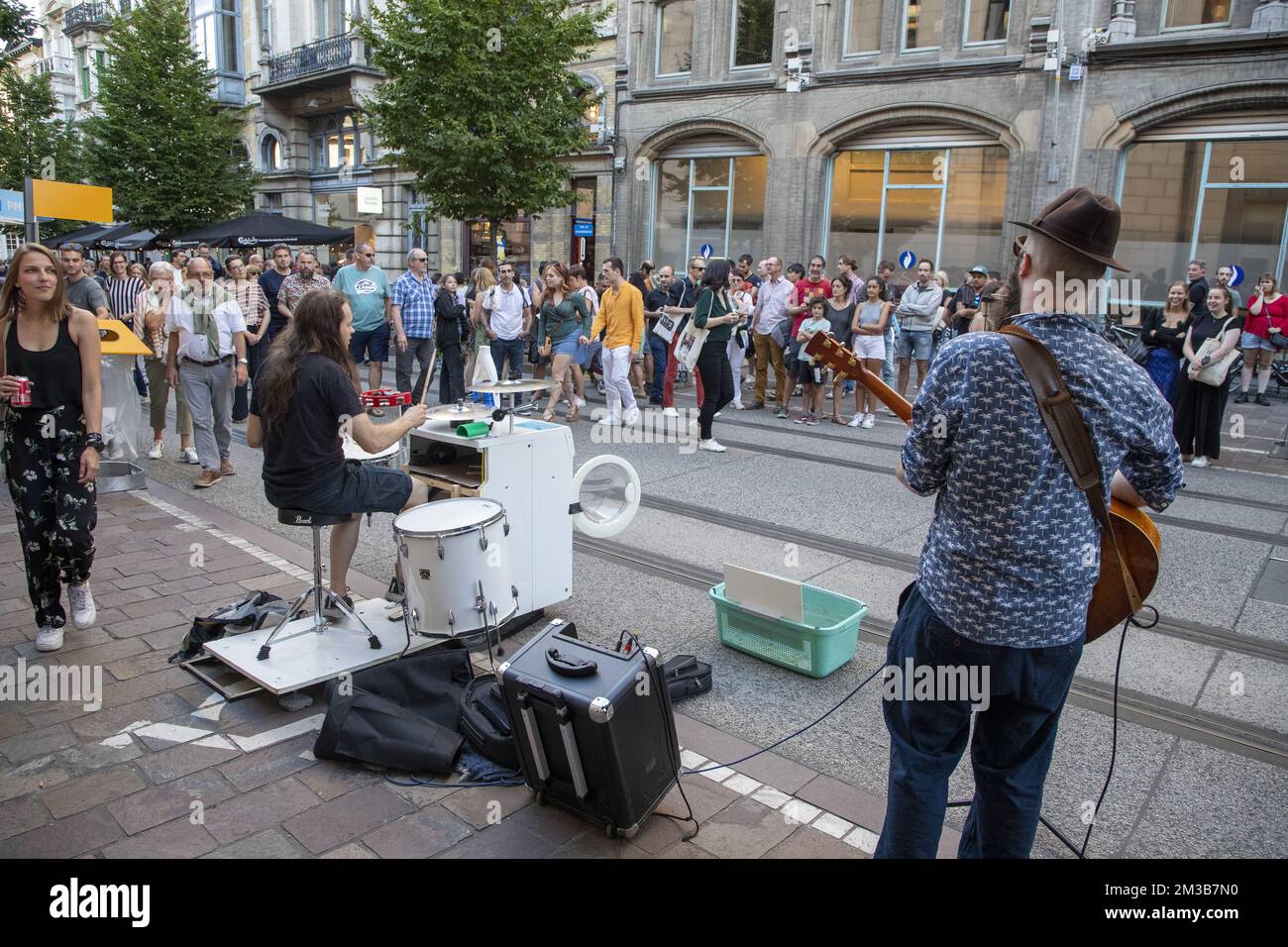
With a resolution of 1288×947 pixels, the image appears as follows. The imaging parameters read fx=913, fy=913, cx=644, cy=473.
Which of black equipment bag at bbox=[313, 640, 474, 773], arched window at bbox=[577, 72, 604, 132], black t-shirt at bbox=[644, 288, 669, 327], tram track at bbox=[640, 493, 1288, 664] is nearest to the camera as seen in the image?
black equipment bag at bbox=[313, 640, 474, 773]

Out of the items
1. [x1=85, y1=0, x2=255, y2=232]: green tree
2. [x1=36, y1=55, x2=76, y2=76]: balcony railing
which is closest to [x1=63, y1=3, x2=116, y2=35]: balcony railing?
[x1=36, y1=55, x2=76, y2=76]: balcony railing

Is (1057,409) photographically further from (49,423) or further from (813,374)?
(813,374)

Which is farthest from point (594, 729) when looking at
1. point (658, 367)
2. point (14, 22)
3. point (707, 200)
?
point (707, 200)

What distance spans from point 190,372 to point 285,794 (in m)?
5.92

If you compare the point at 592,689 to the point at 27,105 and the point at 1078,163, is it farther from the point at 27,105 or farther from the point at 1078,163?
the point at 27,105

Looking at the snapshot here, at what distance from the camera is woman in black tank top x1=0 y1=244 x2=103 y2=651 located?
4602 mm

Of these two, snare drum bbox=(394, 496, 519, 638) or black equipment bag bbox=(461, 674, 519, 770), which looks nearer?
black equipment bag bbox=(461, 674, 519, 770)

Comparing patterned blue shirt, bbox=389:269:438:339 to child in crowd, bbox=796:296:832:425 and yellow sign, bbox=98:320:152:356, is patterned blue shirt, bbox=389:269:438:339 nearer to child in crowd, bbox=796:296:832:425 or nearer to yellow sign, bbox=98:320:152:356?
yellow sign, bbox=98:320:152:356

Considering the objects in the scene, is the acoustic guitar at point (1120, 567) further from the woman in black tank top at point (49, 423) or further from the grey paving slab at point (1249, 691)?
the woman in black tank top at point (49, 423)

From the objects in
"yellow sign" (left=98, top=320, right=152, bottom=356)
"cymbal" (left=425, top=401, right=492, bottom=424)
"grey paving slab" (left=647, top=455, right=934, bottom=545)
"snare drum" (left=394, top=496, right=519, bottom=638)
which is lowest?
"grey paving slab" (left=647, top=455, right=934, bottom=545)

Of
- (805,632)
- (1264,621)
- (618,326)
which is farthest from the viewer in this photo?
(618,326)

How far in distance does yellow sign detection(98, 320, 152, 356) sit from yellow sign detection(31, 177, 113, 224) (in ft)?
5.40

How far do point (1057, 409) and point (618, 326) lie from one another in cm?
913

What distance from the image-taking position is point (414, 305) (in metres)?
12.5
